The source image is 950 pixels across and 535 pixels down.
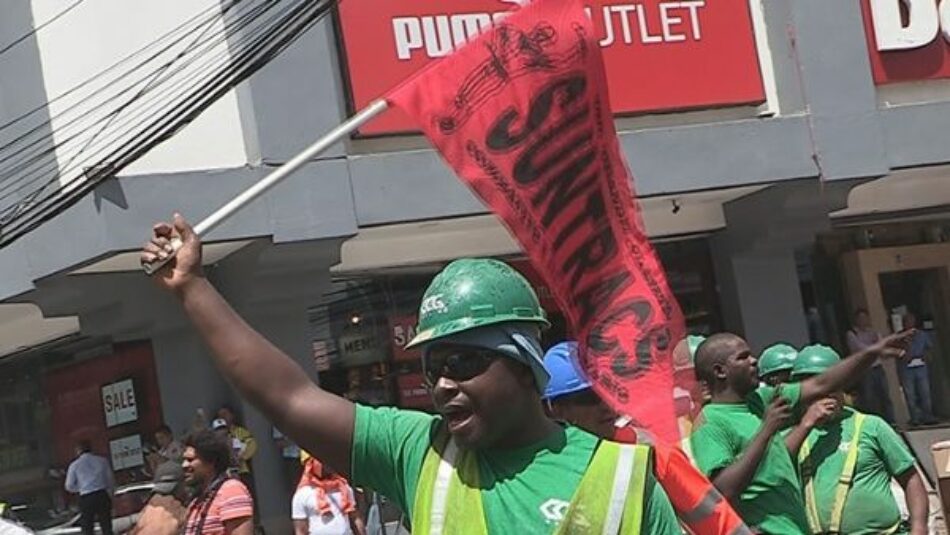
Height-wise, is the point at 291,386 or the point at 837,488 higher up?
the point at 291,386

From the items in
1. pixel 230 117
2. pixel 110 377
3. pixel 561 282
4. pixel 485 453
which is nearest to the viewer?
pixel 485 453

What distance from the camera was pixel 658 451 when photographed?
379 centimetres

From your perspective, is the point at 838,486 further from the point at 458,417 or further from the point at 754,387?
the point at 458,417

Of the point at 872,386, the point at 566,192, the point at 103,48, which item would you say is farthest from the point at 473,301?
the point at 872,386

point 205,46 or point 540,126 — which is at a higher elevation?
point 205,46

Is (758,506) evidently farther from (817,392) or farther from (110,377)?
(110,377)

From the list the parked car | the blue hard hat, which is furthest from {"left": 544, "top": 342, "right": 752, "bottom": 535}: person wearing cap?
the parked car

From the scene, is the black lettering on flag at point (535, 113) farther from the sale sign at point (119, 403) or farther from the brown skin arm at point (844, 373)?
the sale sign at point (119, 403)

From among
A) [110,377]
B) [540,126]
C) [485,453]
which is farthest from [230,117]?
[485,453]

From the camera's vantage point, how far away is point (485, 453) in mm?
3055

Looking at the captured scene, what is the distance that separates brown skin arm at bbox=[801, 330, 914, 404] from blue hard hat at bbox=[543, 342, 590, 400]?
184 cm

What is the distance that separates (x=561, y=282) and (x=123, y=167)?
9100 mm

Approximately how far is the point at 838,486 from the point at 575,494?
341cm

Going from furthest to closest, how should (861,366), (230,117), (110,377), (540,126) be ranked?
1. (110,377)
2. (230,117)
3. (861,366)
4. (540,126)
